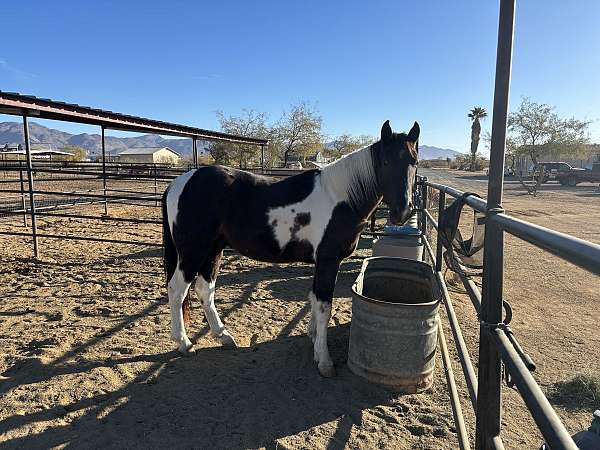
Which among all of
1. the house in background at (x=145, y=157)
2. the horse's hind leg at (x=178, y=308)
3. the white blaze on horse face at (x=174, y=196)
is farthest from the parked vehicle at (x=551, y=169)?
the house in background at (x=145, y=157)

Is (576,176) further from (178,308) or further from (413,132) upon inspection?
(178,308)

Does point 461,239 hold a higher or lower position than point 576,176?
lower

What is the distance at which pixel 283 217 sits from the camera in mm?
3033

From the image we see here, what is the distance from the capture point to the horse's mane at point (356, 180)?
2.92 meters

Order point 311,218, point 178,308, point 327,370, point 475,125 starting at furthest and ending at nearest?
point 475,125, point 178,308, point 311,218, point 327,370

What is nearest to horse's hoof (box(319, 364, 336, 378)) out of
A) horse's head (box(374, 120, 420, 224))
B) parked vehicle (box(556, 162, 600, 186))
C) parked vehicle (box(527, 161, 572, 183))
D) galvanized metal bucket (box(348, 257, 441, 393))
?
galvanized metal bucket (box(348, 257, 441, 393))

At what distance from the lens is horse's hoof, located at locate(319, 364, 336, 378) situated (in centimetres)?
286

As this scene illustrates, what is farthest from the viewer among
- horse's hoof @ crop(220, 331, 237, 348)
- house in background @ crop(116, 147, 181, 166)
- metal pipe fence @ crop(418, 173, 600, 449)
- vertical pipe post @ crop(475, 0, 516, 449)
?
house in background @ crop(116, 147, 181, 166)

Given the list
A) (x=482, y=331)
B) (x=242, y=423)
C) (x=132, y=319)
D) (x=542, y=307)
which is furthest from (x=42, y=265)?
(x=542, y=307)

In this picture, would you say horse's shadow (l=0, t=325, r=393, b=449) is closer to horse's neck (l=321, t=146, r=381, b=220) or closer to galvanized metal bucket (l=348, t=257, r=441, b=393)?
galvanized metal bucket (l=348, t=257, r=441, b=393)

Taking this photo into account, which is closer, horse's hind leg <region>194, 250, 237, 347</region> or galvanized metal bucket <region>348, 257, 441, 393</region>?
galvanized metal bucket <region>348, 257, 441, 393</region>

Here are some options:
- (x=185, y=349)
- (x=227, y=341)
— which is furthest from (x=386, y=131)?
(x=185, y=349)

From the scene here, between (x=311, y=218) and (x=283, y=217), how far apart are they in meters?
0.23

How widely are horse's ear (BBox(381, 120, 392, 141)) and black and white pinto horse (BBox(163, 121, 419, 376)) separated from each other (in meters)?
0.01
